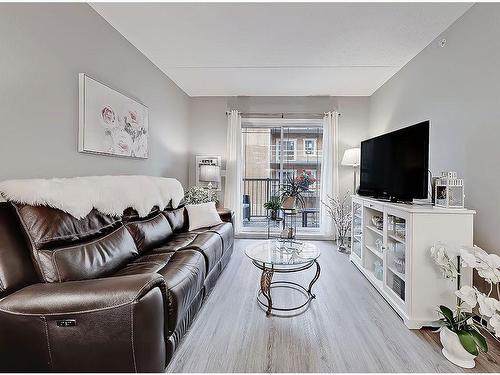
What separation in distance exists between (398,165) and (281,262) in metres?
1.57

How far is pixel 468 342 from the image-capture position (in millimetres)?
1600

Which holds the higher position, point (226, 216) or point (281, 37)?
point (281, 37)

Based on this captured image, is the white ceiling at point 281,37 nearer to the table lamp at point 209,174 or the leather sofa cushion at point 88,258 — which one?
the table lamp at point 209,174

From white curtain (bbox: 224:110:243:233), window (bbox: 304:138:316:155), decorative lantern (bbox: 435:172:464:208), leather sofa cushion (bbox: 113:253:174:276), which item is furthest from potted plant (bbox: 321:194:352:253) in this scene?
leather sofa cushion (bbox: 113:253:174:276)

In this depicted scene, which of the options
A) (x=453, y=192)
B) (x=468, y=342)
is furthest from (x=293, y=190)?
(x=468, y=342)

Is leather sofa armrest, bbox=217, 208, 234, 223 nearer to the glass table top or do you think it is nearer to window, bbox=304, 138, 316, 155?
the glass table top

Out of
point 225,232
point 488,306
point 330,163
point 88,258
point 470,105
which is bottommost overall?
point 488,306

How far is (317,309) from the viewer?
7.51ft

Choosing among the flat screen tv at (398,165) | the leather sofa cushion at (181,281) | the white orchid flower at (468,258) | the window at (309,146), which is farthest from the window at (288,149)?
the white orchid flower at (468,258)

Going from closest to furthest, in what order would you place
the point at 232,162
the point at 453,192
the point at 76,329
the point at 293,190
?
the point at 76,329 < the point at 453,192 < the point at 293,190 < the point at 232,162

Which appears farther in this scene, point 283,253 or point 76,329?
point 283,253

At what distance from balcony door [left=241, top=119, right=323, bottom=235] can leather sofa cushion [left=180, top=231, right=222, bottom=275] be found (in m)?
2.14

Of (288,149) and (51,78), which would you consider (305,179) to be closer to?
(288,149)

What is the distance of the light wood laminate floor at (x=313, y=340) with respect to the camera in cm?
160
